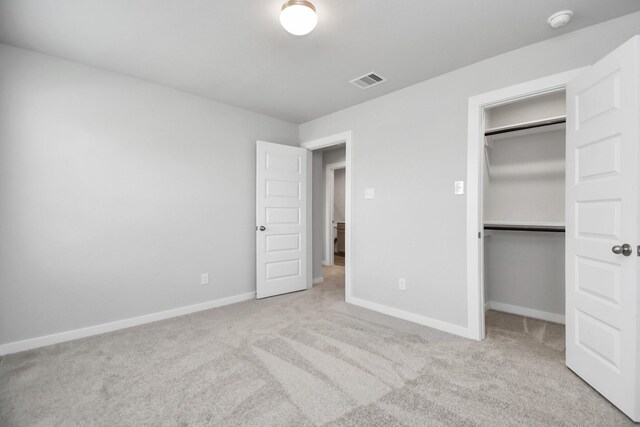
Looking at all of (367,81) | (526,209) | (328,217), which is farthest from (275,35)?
(328,217)

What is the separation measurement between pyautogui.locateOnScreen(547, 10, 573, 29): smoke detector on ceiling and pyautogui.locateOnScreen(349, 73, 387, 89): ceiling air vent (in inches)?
52.0

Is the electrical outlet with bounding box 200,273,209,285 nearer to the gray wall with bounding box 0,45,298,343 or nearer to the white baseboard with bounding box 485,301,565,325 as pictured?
the gray wall with bounding box 0,45,298,343

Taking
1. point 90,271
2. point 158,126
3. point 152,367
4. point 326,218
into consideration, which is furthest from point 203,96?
point 326,218

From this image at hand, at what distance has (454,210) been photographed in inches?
108

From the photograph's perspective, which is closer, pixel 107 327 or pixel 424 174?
pixel 107 327

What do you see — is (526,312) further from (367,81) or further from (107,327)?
(107,327)

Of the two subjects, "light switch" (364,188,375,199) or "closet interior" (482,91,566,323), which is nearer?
"closet interior" (482,91,566,323)

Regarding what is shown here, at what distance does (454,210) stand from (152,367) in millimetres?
2811

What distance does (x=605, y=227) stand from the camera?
1.73 m

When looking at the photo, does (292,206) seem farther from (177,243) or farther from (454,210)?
(454,210)

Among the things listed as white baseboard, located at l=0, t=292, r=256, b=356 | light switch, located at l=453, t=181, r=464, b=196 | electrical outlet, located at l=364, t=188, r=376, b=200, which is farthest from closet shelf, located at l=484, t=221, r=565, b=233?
white baseboard, located at l=0, t=292, r=256, b=356

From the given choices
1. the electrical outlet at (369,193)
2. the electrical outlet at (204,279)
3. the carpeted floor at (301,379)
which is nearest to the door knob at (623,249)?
the carpeted floor at (301,379)

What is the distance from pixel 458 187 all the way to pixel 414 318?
141 cm

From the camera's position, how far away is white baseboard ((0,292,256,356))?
235 centimetres
